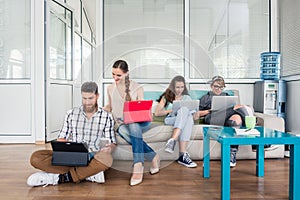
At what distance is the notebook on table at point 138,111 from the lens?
1.85m

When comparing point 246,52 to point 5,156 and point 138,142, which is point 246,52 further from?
point 5,156

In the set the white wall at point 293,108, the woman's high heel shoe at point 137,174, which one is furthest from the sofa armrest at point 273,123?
the woman's high heel shoe at point 137,174

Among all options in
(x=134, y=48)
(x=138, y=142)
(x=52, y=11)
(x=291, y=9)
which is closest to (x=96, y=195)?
(x=138, y=142)

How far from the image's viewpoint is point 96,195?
1.94 meters

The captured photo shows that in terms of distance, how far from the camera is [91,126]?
224cm

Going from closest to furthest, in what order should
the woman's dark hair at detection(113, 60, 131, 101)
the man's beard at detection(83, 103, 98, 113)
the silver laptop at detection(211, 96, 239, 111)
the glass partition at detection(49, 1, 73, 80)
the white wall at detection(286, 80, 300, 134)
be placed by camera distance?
the woman's dark hair at detection(113, 60, 131, 101), the man's beard at detection(83, 103, 98, 113), the silver laptop at detection(211, 96, 239, 111), the white wall at detection(286, 80, 300, 134), the glass partition at detection(49, 1, 73, 80)

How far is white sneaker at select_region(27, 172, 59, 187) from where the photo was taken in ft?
7.00

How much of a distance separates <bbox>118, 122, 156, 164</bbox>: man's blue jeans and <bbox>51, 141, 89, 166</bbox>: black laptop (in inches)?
11.2

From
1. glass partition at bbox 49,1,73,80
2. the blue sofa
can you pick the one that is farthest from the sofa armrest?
glass partition at bbox 49,1,73,80

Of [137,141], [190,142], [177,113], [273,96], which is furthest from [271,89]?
[137,141]

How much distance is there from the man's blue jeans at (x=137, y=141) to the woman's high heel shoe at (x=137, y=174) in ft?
0.12

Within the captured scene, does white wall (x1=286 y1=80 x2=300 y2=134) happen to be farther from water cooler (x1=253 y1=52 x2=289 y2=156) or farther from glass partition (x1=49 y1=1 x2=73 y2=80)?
glass partition (x1=49 y1=1 x2=73 y2=80)

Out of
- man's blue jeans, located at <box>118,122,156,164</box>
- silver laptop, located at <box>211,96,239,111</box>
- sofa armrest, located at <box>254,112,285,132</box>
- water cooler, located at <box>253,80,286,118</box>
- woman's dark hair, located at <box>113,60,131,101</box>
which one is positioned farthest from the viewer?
water cooler, located at <box>253,80,286,118</box>

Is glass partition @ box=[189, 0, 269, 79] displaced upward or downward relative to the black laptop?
upward
